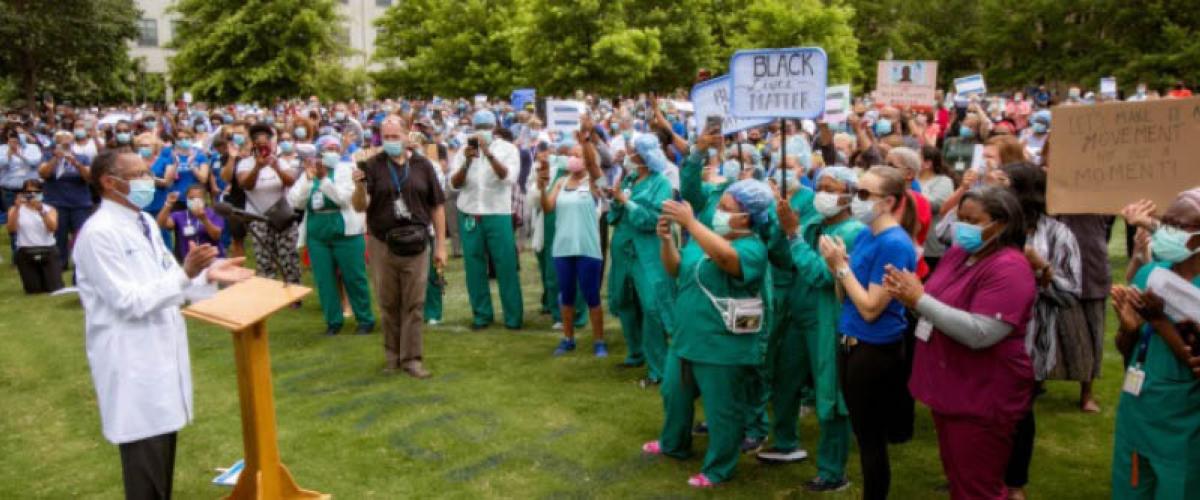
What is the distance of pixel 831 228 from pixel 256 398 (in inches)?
127

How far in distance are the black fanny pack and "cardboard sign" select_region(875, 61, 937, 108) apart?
10.2 m

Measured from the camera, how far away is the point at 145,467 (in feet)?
16.0

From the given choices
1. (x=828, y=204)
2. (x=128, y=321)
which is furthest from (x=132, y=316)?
(x=828, y=204)

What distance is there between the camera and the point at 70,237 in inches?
594

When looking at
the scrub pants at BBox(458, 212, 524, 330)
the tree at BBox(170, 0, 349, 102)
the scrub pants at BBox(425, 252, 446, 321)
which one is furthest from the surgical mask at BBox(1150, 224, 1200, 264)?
the tree at BBox(170, 0, 349, 102)

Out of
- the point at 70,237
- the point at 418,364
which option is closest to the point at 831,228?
the point at 418,364

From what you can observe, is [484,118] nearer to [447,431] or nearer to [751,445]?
[447,431]

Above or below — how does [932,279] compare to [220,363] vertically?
above

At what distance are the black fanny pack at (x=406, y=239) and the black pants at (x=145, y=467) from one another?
359cm

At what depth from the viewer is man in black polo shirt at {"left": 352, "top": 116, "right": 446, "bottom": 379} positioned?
8414 millimetres

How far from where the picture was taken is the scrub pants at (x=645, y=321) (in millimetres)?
8000

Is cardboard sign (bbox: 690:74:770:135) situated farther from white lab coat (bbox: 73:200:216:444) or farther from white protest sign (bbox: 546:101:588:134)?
white lab coat (bbox: 73:200:216:444)

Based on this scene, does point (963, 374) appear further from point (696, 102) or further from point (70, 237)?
point (70, 237)

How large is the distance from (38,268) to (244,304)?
965 centimetres
